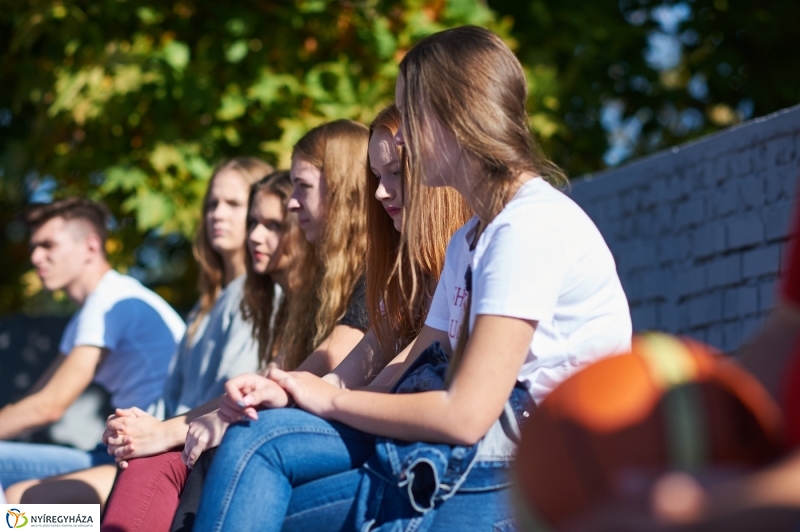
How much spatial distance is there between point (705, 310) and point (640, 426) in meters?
3.72

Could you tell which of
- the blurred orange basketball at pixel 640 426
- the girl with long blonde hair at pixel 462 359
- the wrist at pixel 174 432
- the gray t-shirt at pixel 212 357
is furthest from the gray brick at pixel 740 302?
the blurred orange basketball at pixel 640 426

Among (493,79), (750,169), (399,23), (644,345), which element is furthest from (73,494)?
(399,23)

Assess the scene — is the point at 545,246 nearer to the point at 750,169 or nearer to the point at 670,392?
the point at 670,392

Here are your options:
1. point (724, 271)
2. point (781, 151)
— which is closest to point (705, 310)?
point (724, 271)

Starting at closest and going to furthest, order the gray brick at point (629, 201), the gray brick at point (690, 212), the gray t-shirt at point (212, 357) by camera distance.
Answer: the gray t-shirt at point (212, 357)
the gray brick at point (690, 212)
the gray brick at point (629, 201)

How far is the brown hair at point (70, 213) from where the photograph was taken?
5020mm

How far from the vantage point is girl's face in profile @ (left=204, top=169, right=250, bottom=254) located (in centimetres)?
468

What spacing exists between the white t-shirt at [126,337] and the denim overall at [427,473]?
281cm

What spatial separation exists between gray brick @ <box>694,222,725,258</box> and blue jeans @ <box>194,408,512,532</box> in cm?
299

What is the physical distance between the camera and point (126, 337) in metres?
4.62

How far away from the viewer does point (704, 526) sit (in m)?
1.14

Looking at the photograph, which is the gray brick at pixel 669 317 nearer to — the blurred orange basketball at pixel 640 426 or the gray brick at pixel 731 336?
the gray brick at pixel 731 336

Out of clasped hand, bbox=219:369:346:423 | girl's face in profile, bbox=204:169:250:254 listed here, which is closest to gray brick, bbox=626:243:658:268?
girl's face in profile, bbox=204:169:250:254
